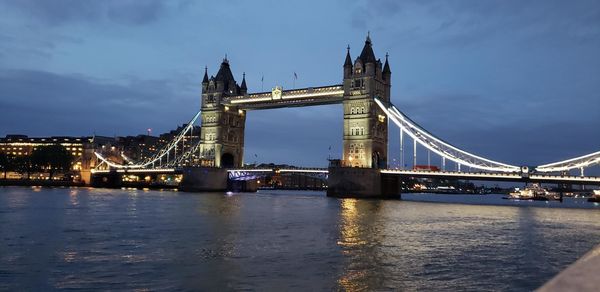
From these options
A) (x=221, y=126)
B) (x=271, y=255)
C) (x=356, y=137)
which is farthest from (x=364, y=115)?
(x=271, y=255)

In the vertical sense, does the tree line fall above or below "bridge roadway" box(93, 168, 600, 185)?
above

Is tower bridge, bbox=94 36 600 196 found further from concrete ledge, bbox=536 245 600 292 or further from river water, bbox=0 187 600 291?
concrete ledge, bbox=536 245 600 292

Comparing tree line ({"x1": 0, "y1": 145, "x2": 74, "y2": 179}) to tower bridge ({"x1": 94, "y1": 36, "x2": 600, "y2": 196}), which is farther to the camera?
tree line ({"x1": 0, "y1": 145, "x2": 74, "y2": 179})

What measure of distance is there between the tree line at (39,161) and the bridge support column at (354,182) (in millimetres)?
64246

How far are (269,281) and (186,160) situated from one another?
9212 centimetres

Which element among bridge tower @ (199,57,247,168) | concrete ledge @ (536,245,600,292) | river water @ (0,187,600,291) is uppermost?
bridge tower @ (199,57,247,168)

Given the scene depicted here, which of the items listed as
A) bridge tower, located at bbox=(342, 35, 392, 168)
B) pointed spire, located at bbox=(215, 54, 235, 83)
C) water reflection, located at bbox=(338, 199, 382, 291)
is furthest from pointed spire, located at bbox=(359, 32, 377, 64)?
water reflection, located at bbox=(338, 199, 382, 291)

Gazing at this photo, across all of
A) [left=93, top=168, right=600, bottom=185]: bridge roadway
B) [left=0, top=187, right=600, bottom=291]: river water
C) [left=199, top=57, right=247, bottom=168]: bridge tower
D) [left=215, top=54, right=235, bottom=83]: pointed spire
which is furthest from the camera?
[left=215, top=54, right=235, bottom=83]: pointed spire

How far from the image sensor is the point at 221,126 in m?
92.7

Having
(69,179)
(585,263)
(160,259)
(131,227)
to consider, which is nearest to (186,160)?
(69,179)

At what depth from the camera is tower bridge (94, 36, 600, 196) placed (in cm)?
6524

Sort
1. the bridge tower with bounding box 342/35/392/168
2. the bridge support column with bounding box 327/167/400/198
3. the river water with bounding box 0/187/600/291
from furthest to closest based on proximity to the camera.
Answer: the bridge tower with bounding box 342/35/392/168
the bridge support column with bounding box 327/167/400/198
the river water with bounding box 0/187/600/291

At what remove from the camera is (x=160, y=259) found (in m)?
16.6

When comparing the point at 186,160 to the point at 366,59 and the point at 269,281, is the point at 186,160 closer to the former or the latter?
the point at 366,59
